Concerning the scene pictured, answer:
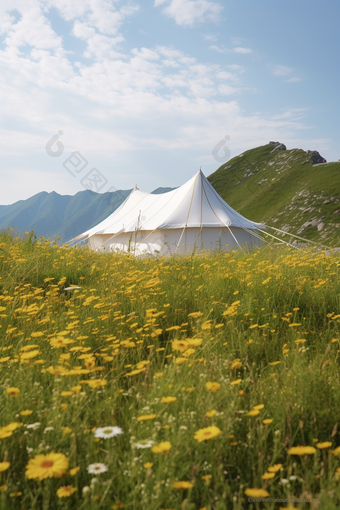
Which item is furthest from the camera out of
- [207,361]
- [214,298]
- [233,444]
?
[214,298]

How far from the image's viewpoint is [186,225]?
1208 cm

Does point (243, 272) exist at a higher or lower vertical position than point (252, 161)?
lower

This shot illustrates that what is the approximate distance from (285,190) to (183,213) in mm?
54976

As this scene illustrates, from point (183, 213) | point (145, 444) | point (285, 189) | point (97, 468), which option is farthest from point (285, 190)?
point (97, 468)

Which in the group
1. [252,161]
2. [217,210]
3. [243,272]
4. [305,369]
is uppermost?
[252,161]

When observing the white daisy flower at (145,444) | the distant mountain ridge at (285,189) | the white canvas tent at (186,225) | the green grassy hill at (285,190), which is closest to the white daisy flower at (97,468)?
the white daisy flower at (145,444)

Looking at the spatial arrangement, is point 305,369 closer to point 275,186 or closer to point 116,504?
point 116,504

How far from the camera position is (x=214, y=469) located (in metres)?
1.20

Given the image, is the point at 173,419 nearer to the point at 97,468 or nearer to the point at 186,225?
the point at 97,468

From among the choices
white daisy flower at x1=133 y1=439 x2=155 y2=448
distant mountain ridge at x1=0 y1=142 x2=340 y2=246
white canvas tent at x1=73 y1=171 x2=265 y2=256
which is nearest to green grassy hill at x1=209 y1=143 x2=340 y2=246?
distant mountain ridge at x1=0 y1=142 x2=340 y2=246

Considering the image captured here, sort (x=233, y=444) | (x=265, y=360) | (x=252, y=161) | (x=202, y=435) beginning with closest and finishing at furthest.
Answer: (x=202, y=435) < (x=233, y=444) < (x=265, y=360) < (x=252, y=161)

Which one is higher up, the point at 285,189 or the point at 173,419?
the point at 285,189

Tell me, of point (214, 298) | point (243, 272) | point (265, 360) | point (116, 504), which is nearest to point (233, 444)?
point (116, 504)

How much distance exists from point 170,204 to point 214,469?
12.4 m
